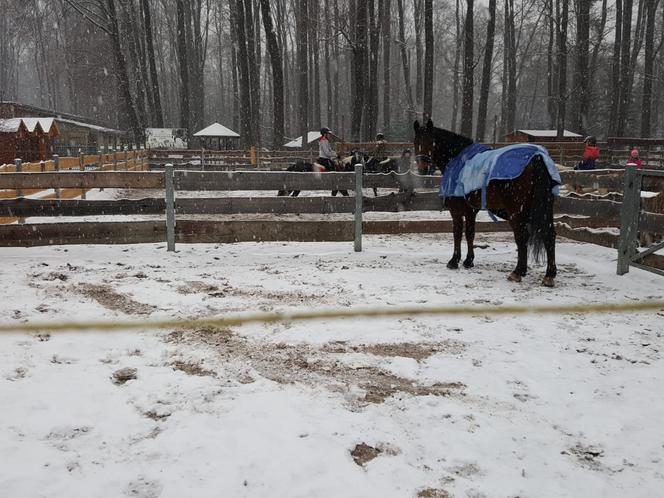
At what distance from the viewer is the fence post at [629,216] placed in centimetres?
605

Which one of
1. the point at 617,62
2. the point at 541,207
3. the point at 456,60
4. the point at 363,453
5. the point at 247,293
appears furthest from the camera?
the point at 456,60

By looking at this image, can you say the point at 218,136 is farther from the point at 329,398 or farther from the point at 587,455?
the point at 587,455

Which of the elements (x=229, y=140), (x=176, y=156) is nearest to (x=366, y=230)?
(x=176, y=156)

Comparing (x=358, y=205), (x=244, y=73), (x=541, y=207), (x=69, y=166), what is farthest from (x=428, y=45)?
(x=541, y=207)

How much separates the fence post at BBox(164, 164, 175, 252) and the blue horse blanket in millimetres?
3679

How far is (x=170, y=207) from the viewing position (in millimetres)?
7320

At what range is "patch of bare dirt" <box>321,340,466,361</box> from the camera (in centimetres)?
391

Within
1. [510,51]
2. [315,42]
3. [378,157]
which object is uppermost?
[315,42]

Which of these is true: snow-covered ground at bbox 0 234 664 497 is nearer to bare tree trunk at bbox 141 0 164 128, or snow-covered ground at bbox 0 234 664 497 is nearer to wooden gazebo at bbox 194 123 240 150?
wooden gazebo at bbox 194 123 240 150

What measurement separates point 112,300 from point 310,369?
2534mm

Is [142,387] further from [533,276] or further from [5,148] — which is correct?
[5,148]

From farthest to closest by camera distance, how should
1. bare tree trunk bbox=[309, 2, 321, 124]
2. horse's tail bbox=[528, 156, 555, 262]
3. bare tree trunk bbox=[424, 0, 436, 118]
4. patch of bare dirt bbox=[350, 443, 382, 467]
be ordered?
bare tree trunk bbox=[309, 2, 321, 124] < bare tree trunk bbox=[424, 0, 436, 118] < horse's tail bbox=[528, 156, 555, 262] < patch of bare dirt bbox=[350, 443, 382, 467]

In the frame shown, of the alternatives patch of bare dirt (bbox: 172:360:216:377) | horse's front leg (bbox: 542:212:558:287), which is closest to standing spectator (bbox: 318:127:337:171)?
horse's front leg (bbox: 542:212:558:287)

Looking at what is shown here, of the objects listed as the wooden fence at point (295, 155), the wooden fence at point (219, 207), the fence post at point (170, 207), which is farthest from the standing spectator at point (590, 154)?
the wooden fence at point (295, 155)
